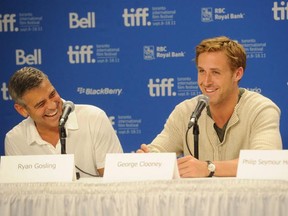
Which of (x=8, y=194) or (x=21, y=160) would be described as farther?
(x=21, y=160)

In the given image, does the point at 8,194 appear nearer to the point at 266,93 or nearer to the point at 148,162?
the point at 148,162

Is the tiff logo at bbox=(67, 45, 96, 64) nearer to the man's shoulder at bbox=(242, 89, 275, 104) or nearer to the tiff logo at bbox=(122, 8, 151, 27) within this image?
the tiff logo at bbox=(122, 8, 151, 27)

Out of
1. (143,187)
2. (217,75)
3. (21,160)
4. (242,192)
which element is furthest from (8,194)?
(217,75)

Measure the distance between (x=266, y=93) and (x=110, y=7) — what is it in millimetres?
1563

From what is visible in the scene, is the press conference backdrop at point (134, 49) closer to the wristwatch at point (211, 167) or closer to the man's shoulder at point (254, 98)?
the man's shoulder at point (254, 98)

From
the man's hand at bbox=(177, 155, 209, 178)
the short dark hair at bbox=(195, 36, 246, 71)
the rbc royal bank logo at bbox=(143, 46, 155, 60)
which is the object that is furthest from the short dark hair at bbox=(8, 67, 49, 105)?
the rbc royal bank logo at bbox=(143, 46, 155, 60)

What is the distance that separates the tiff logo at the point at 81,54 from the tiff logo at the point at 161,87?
1.87 feet

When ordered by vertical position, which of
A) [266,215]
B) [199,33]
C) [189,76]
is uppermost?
[199,33]

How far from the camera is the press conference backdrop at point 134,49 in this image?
5.82 m

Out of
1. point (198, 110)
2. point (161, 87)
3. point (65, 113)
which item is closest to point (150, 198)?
point (198, 110)

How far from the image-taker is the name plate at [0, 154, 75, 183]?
9.39 ft

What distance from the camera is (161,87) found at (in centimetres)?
603

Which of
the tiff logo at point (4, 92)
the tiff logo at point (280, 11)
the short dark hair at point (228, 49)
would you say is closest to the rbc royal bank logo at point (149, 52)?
the tiff logo at point (280, 11)

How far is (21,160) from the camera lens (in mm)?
2965
